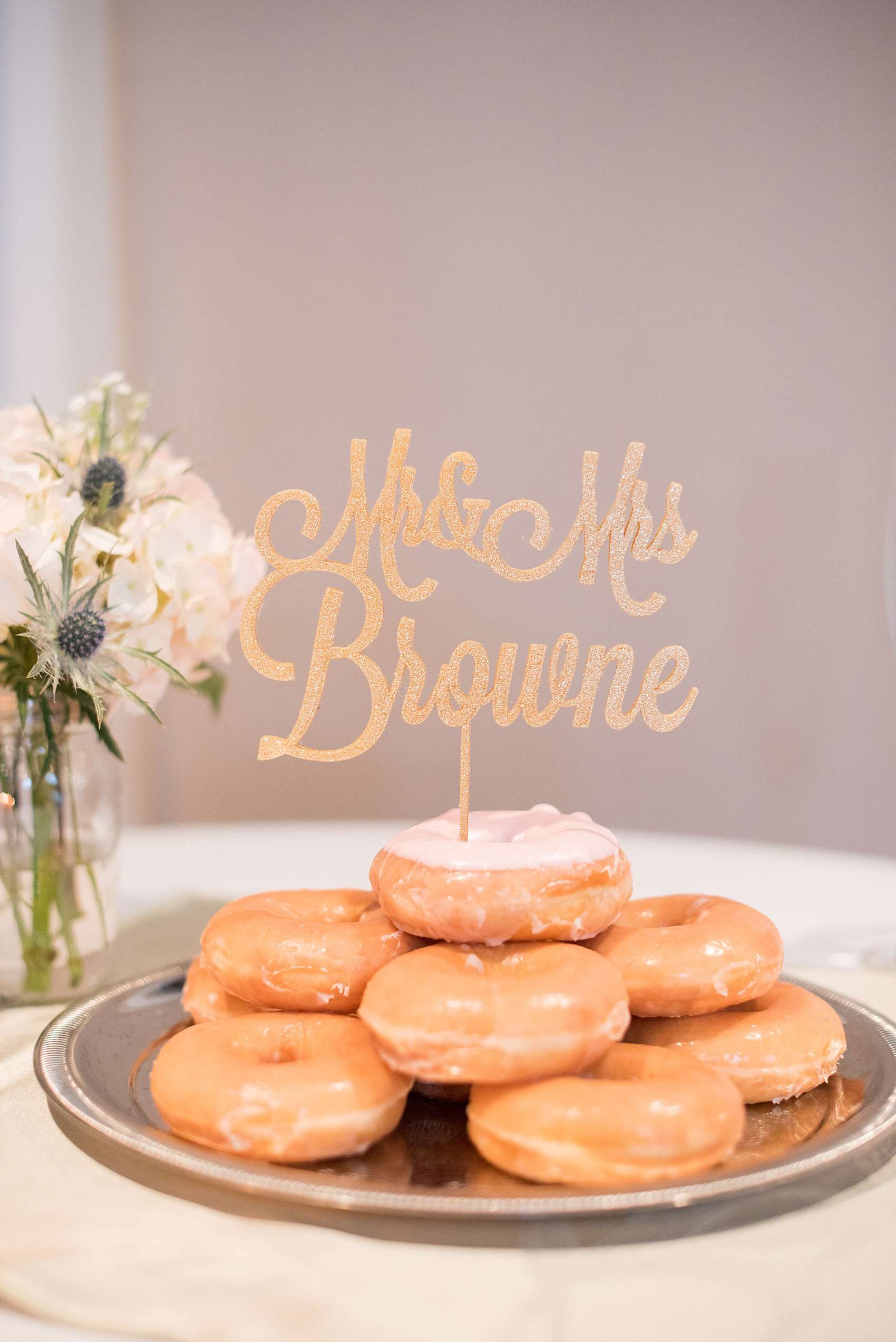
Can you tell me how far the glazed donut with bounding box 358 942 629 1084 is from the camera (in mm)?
760

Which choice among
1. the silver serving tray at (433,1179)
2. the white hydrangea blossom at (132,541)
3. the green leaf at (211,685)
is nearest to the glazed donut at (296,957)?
the silver serving tray at (433,1179)

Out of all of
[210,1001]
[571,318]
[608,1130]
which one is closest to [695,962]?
[608,1130]

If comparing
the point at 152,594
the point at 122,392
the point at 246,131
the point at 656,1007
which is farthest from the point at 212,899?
the point at 246,131

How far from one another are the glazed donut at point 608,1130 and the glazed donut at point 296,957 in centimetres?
16

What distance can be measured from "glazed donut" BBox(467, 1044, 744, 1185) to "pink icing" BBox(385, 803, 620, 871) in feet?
0.56

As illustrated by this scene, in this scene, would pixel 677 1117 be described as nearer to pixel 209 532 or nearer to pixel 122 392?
pixel 209 532

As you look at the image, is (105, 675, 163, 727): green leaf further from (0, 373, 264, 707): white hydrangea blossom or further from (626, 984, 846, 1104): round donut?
(626, 984, 846, 1104): round donut

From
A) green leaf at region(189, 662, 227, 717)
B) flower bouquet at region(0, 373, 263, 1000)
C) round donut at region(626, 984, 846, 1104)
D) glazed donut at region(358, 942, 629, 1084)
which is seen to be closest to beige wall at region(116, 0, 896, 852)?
green leaf at region(189, 662, 227, 717)

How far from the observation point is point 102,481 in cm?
118

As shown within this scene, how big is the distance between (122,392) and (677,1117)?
37.2 inches

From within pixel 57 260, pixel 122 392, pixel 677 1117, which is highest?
pixel 57 260

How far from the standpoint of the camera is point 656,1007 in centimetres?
88

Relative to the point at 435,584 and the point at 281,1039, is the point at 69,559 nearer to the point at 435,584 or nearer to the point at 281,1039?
the point at 435,584

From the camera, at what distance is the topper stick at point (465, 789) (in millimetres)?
972
